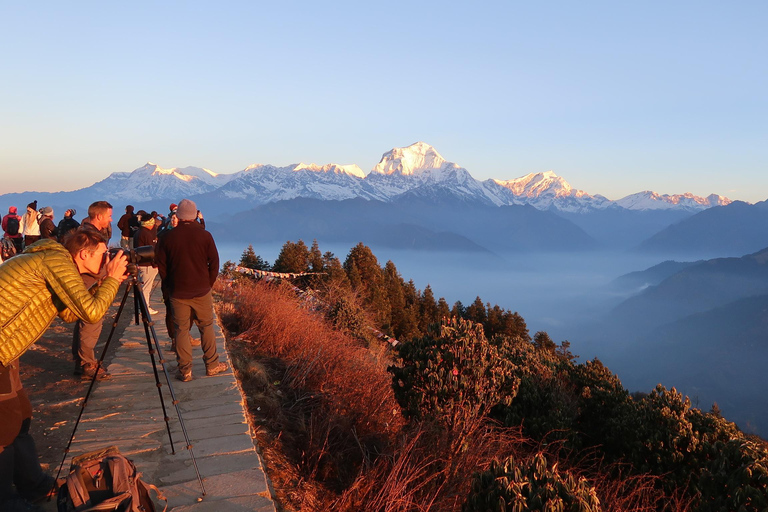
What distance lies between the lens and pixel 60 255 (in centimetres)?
276

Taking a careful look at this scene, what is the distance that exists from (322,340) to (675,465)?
4941mm

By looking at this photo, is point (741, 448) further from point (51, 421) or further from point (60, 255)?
point (51, 421)

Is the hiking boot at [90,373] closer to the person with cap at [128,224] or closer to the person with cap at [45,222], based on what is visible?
the person with cap at [128,224]

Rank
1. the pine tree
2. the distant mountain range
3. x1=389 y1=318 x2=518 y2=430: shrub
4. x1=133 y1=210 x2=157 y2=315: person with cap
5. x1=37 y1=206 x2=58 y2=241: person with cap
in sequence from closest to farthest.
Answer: x1=389 y1=318 x2=518 y2=430: shrub < x1=133 y1=210 x2=157 y2=315: person with cap < x1=37 y1=206 x2=58 y2=241: person with cap < the pine tree < the distant mountain range

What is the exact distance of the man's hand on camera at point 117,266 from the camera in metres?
3.19

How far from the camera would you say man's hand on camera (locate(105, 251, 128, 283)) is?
3188 mm

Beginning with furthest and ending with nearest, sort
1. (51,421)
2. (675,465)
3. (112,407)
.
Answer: (675,465), (112,407), (51,421)

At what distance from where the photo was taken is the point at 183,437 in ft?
12.9

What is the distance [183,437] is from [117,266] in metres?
1.65

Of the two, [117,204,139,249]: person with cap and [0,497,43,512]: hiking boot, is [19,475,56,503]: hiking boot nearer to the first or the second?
[0,497,43,512]: hiking boot

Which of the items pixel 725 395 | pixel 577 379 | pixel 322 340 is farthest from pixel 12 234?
pixel 725 395

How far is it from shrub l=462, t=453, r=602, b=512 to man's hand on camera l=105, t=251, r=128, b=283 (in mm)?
2707

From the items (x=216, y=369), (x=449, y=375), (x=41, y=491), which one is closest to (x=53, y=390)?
(x=216, y=369)

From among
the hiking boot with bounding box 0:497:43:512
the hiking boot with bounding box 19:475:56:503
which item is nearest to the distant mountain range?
the hiking boot with bounding box 19:475:56:503
